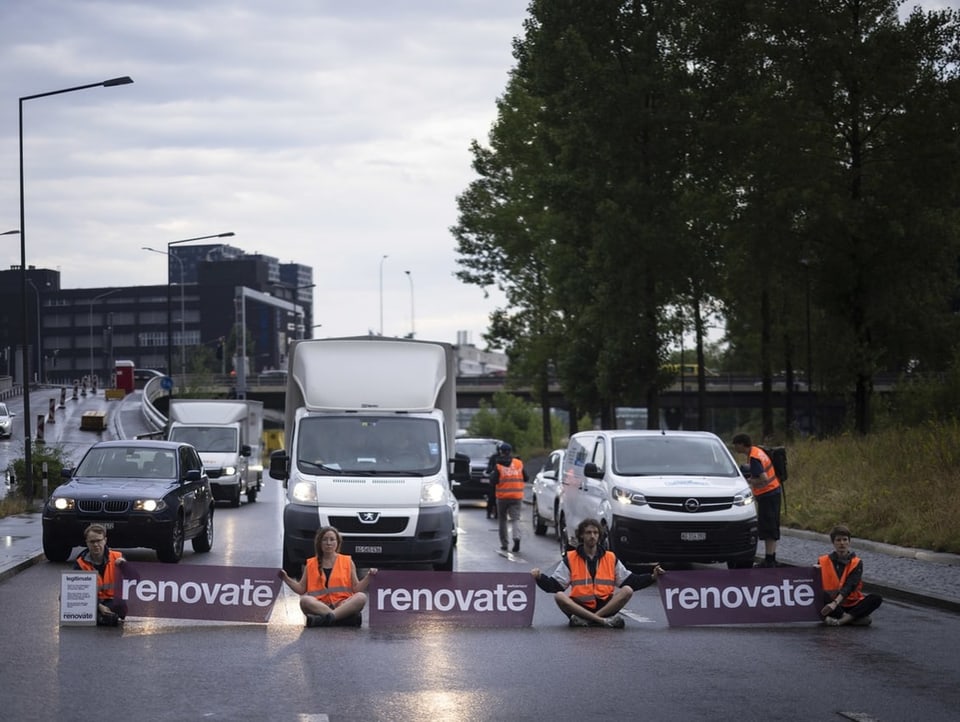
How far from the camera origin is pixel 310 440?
19.9 m

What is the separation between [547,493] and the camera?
27.7m

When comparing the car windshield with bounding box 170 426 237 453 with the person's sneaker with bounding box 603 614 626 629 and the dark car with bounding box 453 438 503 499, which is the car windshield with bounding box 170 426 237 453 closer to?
the dark car with bounding box 453 438 503 499

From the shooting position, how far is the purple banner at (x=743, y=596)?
46.8 feet

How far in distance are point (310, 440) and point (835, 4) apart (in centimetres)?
2404

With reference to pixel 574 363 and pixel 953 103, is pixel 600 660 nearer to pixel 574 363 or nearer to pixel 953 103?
pixel 953 103

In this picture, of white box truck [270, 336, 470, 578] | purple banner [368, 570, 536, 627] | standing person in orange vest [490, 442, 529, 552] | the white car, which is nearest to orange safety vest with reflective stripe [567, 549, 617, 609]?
purple banner [368, 570, 536, 627]

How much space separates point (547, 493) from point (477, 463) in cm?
1187

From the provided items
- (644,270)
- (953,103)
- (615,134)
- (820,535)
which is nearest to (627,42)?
(615,134)

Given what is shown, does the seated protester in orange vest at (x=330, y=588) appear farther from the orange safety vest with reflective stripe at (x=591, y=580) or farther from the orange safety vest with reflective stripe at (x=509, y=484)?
the orange safety vest with reflective stripe at (x=509, y=484)

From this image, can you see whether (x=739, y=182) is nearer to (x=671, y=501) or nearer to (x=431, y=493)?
(x=671, y=501)

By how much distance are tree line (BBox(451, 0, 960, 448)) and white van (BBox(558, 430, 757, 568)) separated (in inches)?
667

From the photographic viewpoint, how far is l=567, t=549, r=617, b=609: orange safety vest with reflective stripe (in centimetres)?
1408

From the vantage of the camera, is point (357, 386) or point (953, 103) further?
point (953, 103)

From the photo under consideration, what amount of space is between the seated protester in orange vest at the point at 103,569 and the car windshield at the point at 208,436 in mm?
26354
